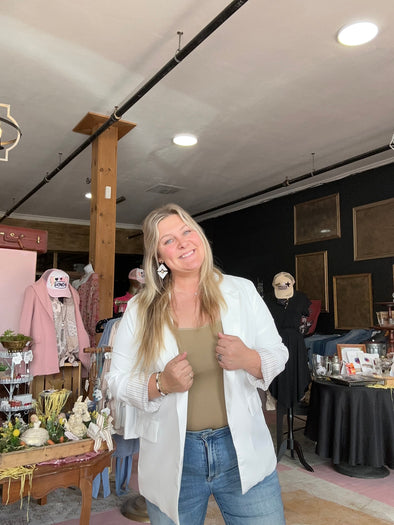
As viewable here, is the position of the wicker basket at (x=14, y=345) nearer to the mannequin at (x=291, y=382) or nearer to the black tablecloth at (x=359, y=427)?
the mannequin at (x=291, y=382)

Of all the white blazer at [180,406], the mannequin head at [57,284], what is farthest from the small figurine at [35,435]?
the mannequin head at [57,284]

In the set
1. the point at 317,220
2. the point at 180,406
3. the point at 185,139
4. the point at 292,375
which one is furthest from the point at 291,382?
the point at 317,220

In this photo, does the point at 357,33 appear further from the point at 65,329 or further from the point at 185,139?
the point at 65,329

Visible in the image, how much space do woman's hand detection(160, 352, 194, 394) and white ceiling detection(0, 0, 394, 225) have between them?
112 inches

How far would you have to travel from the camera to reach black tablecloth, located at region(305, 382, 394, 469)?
11.9 ft

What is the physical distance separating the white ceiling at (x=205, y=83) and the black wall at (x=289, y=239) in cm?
37

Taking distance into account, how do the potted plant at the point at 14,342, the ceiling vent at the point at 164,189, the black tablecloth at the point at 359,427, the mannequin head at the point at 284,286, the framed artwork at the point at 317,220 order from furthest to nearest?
the ceiling vent at the point at 164,189, the framed artwork at the point at 317,220, the mannequin head at the point at 284,286, the black tablecloth at the point at 359,427, the potted plant at the point at 14,342

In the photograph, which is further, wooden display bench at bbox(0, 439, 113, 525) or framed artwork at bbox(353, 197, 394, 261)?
framed artwork at bbox(353, 197, 394, 261)

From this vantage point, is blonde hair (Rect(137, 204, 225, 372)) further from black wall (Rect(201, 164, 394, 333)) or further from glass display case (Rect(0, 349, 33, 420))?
black wall (Rect(201, 164, 394, 333))

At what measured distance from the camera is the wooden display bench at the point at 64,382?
368cm

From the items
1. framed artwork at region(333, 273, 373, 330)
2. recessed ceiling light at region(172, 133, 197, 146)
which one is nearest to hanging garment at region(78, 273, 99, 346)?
recessed ceiling light at region(172, 133, 197, 146)

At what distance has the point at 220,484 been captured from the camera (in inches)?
51.1

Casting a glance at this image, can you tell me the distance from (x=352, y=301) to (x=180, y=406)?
246 inches

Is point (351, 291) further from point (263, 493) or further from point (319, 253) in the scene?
point (263, 493)
